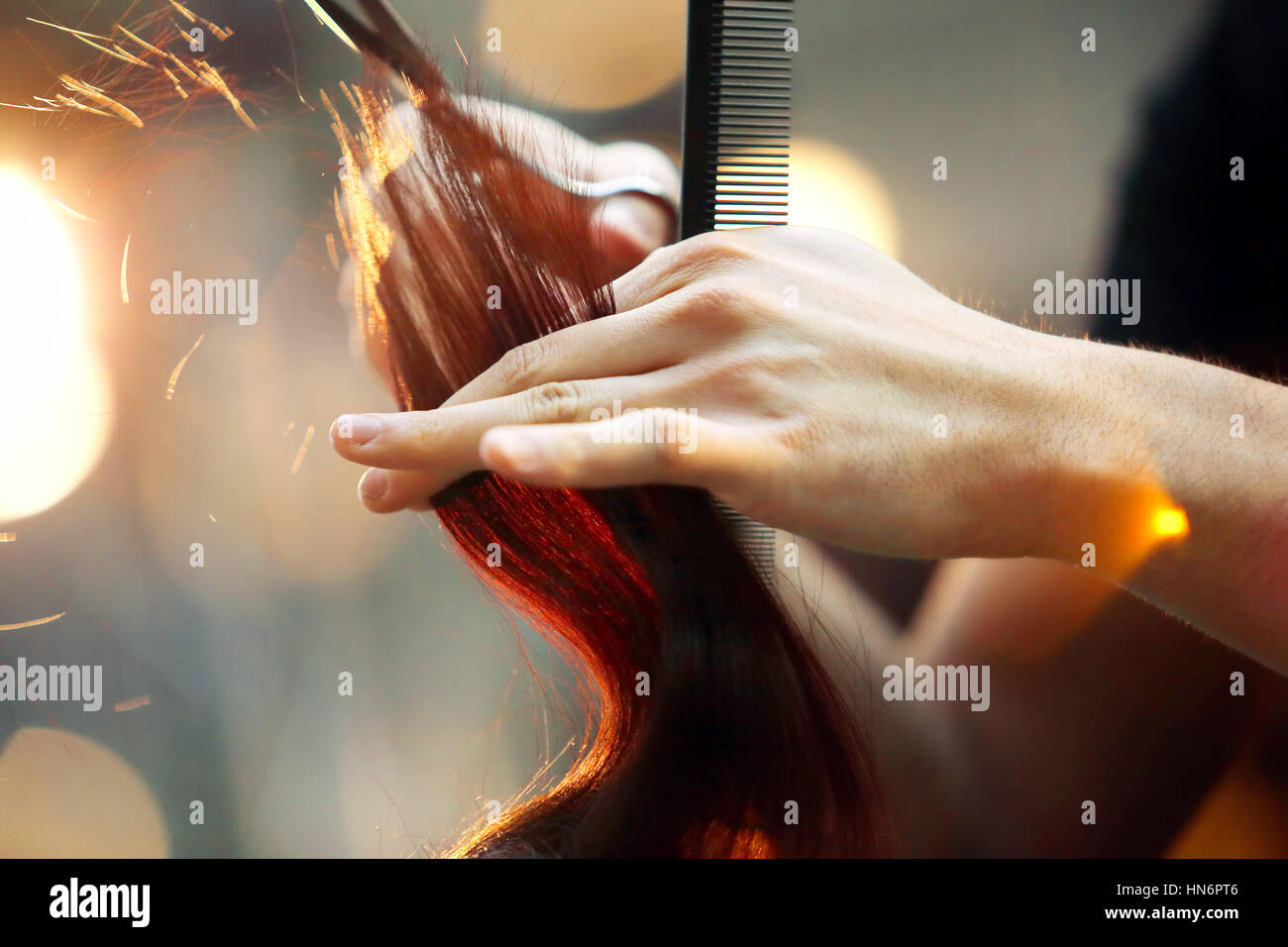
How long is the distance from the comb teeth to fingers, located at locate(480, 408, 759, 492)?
23cm

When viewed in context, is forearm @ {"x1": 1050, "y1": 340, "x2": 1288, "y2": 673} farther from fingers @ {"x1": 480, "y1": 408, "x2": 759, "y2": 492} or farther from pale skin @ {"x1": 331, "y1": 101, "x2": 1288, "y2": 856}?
fingers @ {"x1": 480, "y1": 408, "x2": 759, "y2": 492}

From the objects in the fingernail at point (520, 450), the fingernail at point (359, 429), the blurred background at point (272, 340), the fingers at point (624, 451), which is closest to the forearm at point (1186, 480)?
the blurred background at point (272, 340)

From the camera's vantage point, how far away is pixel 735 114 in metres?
0.61

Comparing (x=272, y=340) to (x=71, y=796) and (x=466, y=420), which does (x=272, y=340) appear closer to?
(x=466, y=420)

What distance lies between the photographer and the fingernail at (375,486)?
1.90 ft

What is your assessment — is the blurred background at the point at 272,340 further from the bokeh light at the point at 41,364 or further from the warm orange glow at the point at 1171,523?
the warm orange glow at the point at 1171,523

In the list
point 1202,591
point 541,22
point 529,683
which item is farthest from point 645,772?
point 541,22

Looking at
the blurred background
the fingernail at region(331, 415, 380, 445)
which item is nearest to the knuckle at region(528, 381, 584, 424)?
the fingernail at region(331, 415, 380, 445)

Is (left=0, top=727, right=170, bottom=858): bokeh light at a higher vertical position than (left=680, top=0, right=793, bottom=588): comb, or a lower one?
lower

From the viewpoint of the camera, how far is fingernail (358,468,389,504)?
22.9 inches

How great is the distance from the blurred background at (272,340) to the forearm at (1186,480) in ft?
0.60

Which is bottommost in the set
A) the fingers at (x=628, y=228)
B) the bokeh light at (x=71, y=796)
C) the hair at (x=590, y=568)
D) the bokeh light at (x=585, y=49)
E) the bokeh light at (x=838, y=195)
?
the bokeh light at (x=71, y=796)
